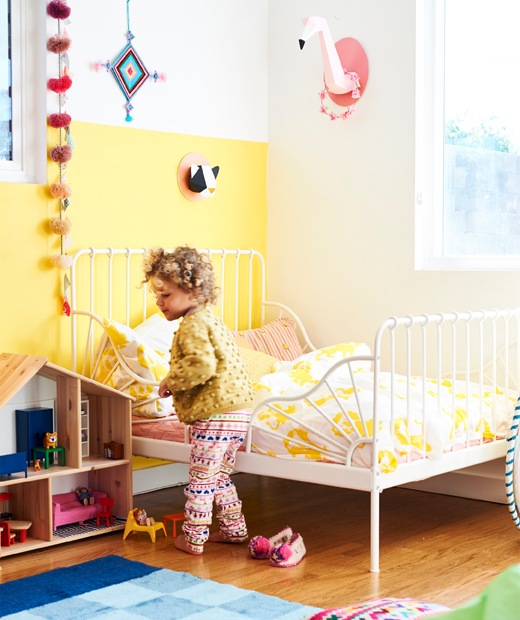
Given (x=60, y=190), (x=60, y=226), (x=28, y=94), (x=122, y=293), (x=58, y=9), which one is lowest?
(x=122, y=293)

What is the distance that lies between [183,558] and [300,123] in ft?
6.88

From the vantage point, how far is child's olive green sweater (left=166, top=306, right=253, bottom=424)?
2.75 meters

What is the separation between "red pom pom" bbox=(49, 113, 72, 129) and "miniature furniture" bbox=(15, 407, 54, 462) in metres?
1.04

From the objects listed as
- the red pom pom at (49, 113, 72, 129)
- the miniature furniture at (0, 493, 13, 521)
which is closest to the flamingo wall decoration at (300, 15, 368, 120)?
the red pom pom at (49, 113, 72, 129)

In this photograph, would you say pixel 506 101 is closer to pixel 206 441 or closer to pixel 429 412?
pixel 429 412

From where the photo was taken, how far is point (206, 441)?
2.82 m

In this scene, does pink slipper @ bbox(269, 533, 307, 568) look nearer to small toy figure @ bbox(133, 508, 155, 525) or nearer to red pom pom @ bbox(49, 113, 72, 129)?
small toy figure @ bbox(133, 508, 155, 525)

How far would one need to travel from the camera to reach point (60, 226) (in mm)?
3346

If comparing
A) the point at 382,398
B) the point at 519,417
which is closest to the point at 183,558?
the point at 382,398

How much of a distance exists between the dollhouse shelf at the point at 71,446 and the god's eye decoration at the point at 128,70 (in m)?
1.14

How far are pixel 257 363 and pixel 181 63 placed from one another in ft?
4.20

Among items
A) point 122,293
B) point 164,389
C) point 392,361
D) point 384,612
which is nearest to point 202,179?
point 122,293

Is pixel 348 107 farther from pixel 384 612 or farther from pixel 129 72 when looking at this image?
pixel 384 612

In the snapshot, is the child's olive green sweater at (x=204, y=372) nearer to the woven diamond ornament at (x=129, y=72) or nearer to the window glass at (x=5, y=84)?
the window glass at (x=5, y=84)
